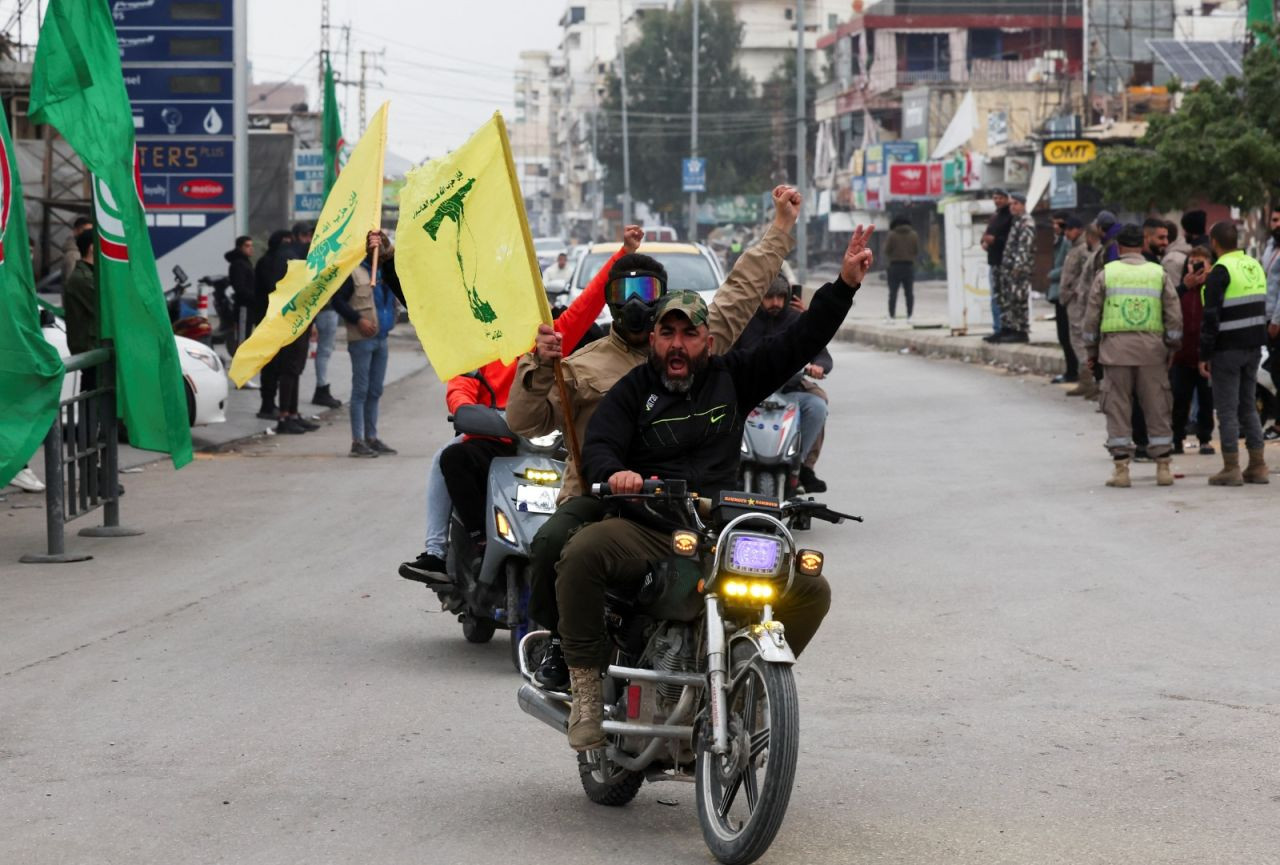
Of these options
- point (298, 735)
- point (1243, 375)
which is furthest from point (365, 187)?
point (1243, 375)

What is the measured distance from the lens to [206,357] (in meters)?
18.6

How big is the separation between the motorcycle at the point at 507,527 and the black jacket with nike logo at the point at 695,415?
2.08 meters

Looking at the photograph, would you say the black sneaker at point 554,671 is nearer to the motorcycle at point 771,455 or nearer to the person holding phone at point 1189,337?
the motorcycle at point 771,455

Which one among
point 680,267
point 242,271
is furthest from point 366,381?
point 680,267

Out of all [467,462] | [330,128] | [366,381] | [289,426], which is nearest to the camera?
[467,462]

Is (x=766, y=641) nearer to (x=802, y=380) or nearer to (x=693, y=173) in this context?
(x=802, y=380)

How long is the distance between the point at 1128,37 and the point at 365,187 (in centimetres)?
5430

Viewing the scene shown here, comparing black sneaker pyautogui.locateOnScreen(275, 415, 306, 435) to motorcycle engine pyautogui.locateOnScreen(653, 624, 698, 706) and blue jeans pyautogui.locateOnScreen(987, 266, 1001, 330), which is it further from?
motorcycle engine pyautogui.locateOnScreen(653, 624, 698, 706)

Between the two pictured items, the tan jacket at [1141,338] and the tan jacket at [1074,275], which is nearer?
the tan jacket at [1141,338]

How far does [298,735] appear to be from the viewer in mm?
6773

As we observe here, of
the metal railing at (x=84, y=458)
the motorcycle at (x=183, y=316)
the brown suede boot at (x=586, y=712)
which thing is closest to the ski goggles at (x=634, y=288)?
the brown suede boot at (x=586, y=712)

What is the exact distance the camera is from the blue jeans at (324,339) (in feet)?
66.8

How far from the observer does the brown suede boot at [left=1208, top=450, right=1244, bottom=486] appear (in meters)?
13.8

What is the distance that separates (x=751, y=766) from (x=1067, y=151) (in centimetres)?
2699
